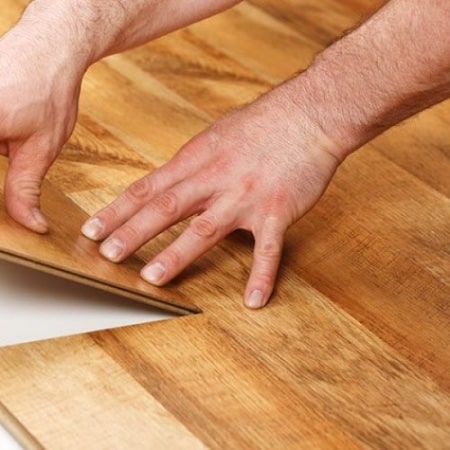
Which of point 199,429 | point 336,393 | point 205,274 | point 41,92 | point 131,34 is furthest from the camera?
point 131,34

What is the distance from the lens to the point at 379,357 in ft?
4.95

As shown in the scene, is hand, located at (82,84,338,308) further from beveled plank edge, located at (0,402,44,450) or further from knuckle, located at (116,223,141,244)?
beveled plank edge, located at (0,402,44,450)

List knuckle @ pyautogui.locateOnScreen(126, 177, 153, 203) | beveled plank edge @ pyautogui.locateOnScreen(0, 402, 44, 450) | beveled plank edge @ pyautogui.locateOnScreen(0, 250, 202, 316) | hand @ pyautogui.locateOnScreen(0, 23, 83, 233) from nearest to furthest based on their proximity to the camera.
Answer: beveled plank edge @ pyautogui.locateOnScreen(0, 402, 44, 450) → beveled plank edge @ pyautogui.locateOnScreen(0, 250, 202, 316) → hand @ pyautogui.locateOnScreen(0, 23, 83, 233) → knuckle @ pyautogui.locateOnScreen(126, 177, 153, 203)

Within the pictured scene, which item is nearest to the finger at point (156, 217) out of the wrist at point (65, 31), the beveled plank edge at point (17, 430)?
the wrist at point (65, 31)

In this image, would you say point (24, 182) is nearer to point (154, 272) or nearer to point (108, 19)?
point (154, 272)

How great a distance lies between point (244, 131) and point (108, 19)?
27 cm

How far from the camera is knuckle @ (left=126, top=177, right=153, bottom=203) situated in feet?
5.32

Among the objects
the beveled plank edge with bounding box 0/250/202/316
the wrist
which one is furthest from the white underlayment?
the wrist

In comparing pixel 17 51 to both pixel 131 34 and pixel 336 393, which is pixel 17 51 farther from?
pixel 336 393

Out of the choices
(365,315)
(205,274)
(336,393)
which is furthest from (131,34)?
(336,393)

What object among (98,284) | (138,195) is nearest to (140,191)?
(138,195)

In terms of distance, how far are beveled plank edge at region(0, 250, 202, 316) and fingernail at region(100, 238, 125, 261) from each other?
0.07 metres

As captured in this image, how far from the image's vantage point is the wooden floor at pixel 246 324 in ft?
4.39

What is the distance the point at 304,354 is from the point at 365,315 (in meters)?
0.14
